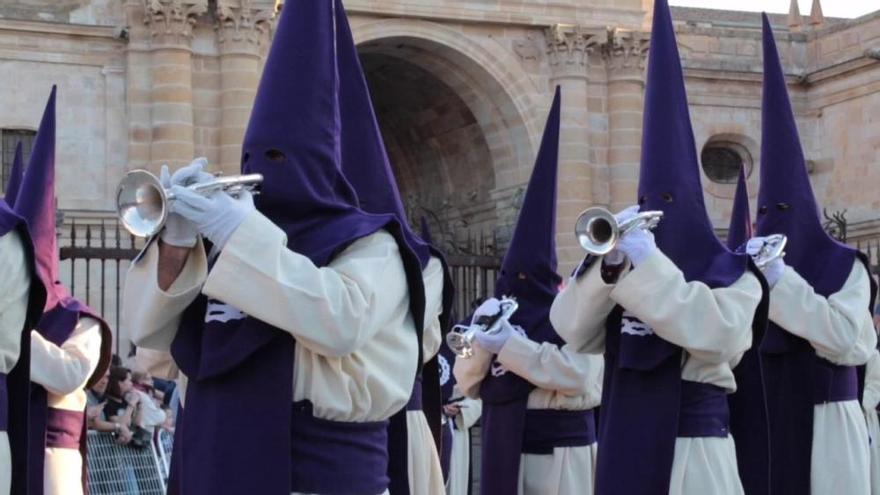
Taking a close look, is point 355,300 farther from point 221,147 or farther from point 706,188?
point 706,188

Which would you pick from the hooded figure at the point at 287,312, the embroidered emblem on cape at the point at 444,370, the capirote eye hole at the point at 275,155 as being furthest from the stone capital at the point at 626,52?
the capirote eye hole at the point at 275,155

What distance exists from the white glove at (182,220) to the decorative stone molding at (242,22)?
15397 millimetres

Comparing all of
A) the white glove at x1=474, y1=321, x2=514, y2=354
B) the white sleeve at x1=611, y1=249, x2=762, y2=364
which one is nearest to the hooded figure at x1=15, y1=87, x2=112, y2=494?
the white glove at x1=474, y1=321, x2=514, y2=354

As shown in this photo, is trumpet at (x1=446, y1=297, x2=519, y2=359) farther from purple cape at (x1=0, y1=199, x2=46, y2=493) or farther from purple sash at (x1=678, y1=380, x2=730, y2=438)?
purple cape at (x1=0, y1=199, x2=46, y2=493)

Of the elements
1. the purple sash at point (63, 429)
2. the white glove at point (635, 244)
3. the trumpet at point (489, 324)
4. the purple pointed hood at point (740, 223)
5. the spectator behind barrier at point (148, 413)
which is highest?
the purple pointed hood at point (740, 223)

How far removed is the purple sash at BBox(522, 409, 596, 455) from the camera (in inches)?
395

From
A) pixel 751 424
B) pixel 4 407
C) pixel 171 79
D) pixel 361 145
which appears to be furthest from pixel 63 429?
pixel 171 79

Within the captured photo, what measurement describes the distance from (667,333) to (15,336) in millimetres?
2664

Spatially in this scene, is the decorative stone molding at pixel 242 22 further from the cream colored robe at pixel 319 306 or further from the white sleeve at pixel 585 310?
the cream colored robe at pixel 319 306

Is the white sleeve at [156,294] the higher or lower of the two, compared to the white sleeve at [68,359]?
higher

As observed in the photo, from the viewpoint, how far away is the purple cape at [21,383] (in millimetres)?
6645

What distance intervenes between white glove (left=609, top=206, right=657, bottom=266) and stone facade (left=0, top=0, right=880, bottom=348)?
1328cm

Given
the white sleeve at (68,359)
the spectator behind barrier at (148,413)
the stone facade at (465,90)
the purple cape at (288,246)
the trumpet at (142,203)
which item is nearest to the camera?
the trumpet at (142,203)

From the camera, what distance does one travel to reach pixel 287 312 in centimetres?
538
